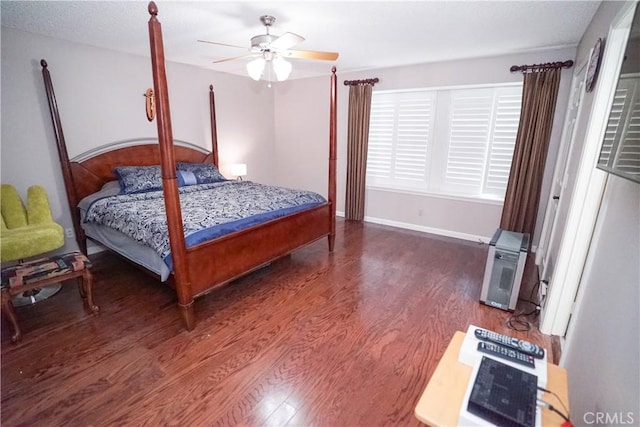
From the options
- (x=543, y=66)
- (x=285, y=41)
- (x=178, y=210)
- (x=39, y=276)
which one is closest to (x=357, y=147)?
(x=543, y=66)

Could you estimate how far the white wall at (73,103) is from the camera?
9.16 ft

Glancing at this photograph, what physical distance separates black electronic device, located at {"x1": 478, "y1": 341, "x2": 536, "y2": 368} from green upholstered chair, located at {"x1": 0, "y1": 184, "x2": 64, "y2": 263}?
3295 mm

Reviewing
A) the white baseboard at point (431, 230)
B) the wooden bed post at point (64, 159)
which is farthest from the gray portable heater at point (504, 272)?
the wooden bed post at point (64, 159)

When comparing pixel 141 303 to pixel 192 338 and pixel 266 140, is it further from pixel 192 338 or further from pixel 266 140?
pixel 266 140

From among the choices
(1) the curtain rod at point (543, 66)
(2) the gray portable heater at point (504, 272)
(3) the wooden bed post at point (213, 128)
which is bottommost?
(2) the gray portable heater at point (504, 272)

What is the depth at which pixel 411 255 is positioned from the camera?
3520mm

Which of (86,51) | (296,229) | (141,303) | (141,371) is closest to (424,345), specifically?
(296,229)

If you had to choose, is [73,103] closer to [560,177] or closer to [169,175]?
[169,175]

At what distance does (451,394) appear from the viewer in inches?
38.1

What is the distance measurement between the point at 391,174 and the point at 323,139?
1313 millimetres

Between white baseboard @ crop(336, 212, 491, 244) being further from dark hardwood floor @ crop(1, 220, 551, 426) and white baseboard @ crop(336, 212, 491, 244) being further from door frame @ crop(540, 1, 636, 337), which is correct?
door frame @ crop(540, 1, 636, 337)

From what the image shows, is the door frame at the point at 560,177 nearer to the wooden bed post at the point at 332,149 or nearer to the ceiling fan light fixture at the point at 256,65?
the wooden bed post at the point at 332,149

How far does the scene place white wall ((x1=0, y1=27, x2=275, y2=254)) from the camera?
279 centimetres

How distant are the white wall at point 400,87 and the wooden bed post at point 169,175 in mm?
3320
